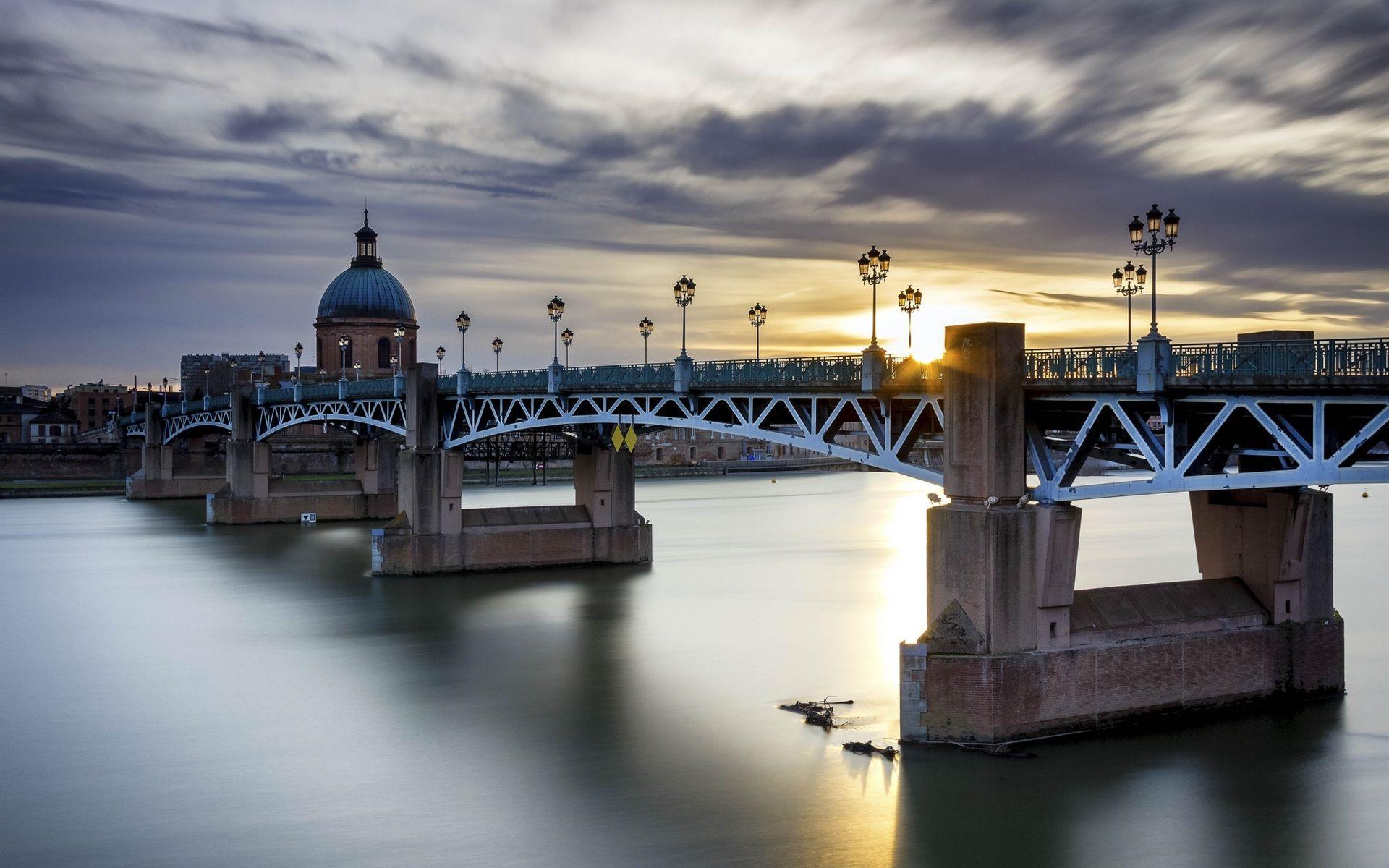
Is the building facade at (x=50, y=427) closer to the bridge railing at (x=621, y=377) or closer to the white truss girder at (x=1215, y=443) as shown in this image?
the bridge railing at (x=621, y=377)

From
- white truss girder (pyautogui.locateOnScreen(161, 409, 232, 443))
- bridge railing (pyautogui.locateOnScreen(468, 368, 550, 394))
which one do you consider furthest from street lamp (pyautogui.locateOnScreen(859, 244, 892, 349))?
white truss girder (pyautogui.locateOnScreen(161, 409, 232, 443))

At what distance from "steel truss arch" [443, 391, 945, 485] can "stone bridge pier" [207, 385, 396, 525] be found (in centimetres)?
2715

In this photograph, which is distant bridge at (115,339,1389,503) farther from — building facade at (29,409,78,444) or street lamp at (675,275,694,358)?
building facade at (29,409,78,444)

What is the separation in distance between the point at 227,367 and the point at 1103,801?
165489 mm

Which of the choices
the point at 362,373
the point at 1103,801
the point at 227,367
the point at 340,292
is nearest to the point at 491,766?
the point at 1103,801

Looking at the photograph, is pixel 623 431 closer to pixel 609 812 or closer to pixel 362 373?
pixel 609 812

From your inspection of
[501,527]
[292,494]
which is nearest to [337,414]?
[292,494]

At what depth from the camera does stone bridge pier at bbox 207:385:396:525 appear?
268 ft

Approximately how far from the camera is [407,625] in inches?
1629

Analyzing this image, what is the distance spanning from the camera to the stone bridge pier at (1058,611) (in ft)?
78.1

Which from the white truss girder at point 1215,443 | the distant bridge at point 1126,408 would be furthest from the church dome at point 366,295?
the white truss girder at point 1215,443

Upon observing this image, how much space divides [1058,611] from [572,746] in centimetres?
1007

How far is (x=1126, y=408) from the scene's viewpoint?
24594 mm

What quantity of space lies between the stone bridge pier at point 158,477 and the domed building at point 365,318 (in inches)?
855
